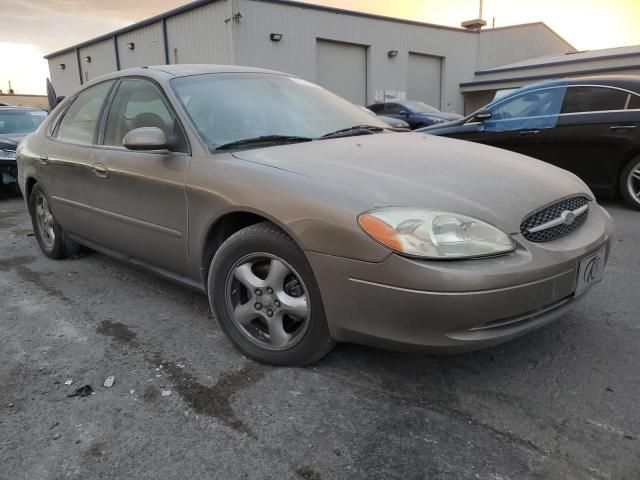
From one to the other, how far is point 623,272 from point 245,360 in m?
2.79

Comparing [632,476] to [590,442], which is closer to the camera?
[632,476]

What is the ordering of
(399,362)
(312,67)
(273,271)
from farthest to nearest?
(312,67) < (399,362) < (273,271)

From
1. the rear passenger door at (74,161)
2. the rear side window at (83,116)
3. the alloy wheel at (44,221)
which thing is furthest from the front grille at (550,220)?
the alloy wheel at (44,221)

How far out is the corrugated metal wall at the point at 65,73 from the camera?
27859 millimetres

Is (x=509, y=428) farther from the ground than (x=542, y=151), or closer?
closer

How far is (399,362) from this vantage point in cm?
256

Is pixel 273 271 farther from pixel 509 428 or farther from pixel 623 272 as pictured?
pixel 623 272

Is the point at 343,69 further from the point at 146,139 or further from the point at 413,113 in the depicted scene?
the point at 146,139

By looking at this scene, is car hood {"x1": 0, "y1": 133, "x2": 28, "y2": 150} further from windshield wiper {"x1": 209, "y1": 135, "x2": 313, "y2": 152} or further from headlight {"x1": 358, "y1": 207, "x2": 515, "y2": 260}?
headlight {"x1": 358, "y1": 207, "x2": 515, "y2": 260}

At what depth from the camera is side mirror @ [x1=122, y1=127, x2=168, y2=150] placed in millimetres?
2701

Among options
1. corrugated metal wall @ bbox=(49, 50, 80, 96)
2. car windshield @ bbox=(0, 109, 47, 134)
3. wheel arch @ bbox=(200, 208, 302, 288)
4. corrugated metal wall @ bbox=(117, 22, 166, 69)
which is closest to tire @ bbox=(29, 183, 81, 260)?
wheel arch @ bbox=(200, 208, 302, 288)

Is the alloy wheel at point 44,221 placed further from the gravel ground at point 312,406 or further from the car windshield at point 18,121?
the car windshield at point 18,121

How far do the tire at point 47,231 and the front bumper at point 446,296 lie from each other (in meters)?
2.97

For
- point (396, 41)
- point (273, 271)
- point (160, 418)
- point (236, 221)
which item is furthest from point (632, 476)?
point (396, 41)
